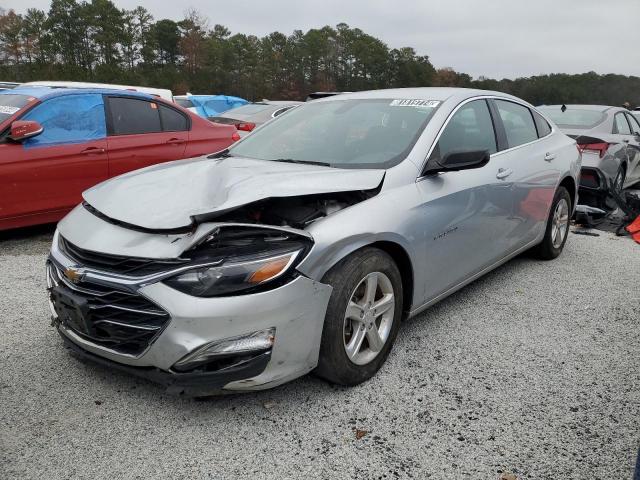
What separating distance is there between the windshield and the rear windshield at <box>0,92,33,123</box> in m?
2.62

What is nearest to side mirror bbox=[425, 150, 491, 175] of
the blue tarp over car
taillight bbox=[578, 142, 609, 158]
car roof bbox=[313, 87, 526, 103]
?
car roof bbox=[313, 87, 526, 103]

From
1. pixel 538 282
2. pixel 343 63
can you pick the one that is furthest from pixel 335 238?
pixel 343 63

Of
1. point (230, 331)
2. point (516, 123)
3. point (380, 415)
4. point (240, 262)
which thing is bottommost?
point (380, 415)


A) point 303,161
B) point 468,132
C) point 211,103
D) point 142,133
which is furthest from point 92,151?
point 211,103

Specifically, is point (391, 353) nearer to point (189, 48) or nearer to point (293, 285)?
point (293, 285)

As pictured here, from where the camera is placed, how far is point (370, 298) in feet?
9.00

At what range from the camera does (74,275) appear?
95.1 inches

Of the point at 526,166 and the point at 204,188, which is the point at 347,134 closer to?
the point at 204,188

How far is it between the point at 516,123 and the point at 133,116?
3937mm

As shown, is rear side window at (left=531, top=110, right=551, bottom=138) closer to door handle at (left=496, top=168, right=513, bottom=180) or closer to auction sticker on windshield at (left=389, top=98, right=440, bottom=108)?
door handle at (left=496, top=168, right=513, bottom=180)

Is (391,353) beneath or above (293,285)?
beneath

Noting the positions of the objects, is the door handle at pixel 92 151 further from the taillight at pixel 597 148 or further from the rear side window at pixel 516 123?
the taillight at pixel 597 148

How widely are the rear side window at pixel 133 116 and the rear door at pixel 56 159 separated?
0.14m

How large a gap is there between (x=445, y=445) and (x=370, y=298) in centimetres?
79
